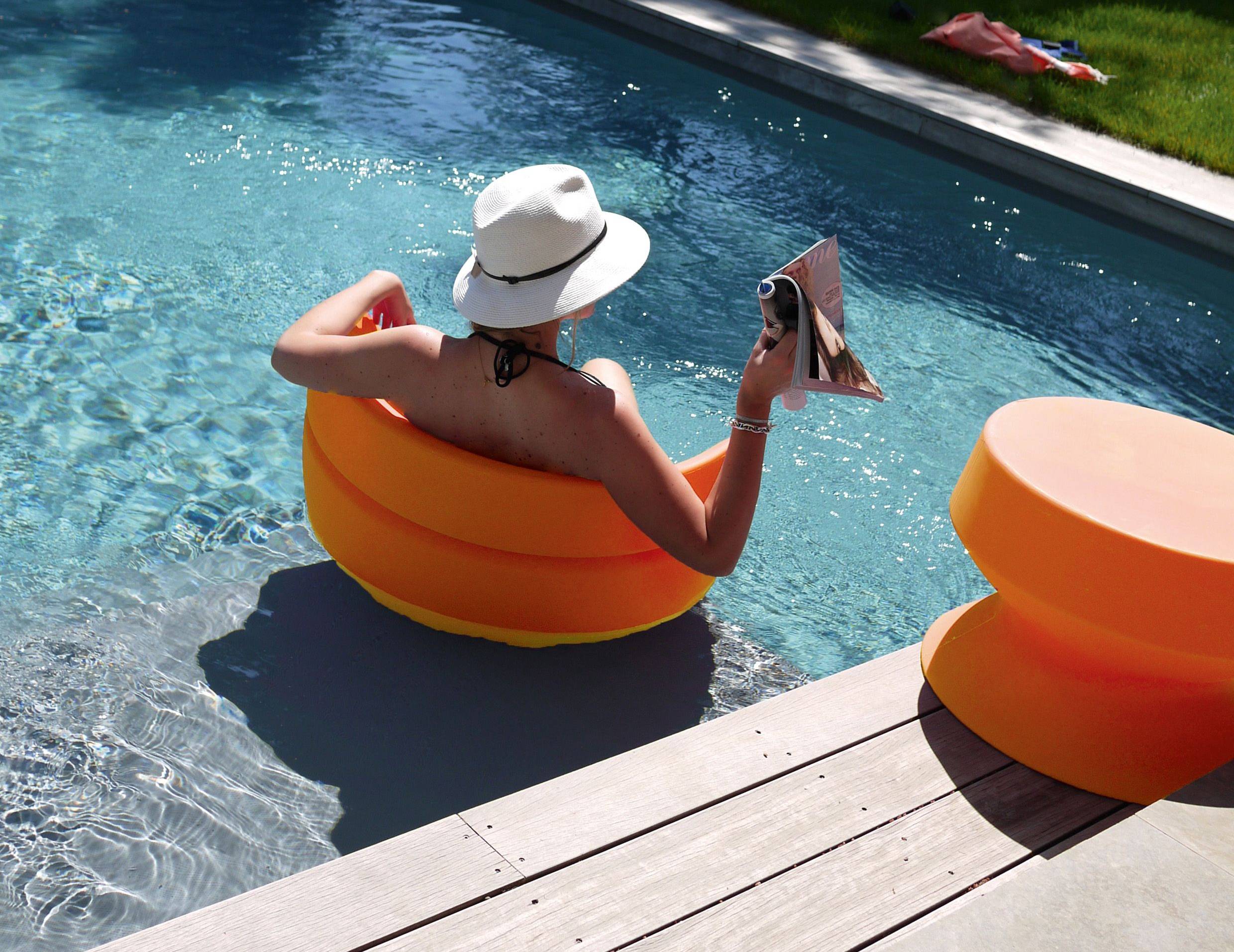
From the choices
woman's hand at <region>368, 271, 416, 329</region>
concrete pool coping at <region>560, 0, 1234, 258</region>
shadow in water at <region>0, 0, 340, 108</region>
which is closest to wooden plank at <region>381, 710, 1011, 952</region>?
woman's hand at <region>368, 271, 416, 329</region>

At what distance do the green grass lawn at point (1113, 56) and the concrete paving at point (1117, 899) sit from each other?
6119mm

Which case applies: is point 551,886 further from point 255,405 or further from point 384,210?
point 384,210

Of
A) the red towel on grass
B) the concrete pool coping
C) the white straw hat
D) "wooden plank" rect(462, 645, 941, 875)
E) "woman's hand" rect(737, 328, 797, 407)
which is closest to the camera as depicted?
"wooden plank" rect(462, 645, 941, 875)

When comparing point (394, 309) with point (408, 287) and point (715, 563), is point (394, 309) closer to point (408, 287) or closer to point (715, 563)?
point (715, 563)

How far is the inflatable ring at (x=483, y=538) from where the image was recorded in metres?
2.32

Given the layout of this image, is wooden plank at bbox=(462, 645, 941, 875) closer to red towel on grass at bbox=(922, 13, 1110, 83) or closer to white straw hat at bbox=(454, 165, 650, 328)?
white straw hat at bbox=(454, 165, 650, 328)

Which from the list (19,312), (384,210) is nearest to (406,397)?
(19,312)

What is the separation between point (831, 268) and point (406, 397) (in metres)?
0.97

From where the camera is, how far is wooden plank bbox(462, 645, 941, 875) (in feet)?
5.78

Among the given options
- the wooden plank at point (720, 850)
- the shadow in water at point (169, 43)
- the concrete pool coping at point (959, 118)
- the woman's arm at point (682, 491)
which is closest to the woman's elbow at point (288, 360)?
the woman's arm at point (682, 491)

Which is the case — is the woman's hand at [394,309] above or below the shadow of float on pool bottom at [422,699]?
above

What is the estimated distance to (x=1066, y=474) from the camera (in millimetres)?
1998

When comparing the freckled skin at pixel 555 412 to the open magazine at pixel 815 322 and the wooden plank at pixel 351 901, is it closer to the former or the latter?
the open magazine at pixel 815 322

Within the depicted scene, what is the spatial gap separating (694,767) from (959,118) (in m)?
6.12
